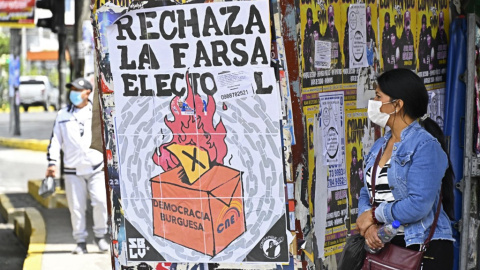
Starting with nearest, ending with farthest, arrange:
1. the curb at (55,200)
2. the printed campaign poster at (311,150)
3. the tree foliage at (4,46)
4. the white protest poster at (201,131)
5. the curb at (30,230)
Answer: the white protest poster at (201,131) < the printed campaign poster at (311,150) < the curb at (30,230) < the curb at (55,200) < the tree foliage at (4,46)

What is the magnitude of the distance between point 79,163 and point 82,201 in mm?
438

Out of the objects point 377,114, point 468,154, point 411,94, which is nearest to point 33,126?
point 468,154

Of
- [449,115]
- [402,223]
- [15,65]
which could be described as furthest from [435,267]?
[15,65]

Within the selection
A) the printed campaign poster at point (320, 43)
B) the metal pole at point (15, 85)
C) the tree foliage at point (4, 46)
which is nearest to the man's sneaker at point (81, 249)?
the printed campaign poster at point (320, 43)

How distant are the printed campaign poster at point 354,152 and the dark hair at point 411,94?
1.02 meters

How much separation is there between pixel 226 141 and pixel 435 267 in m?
1.23

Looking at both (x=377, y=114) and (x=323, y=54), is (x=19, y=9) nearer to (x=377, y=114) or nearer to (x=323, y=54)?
(x=323, y=54)

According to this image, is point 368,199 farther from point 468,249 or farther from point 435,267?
point 468,249

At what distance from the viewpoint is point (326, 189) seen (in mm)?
5152

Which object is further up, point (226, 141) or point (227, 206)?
point (226, 141)

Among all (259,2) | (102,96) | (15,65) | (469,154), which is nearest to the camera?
(259,2)

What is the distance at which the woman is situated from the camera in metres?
4.17

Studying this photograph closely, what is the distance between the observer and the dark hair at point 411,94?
170 inches

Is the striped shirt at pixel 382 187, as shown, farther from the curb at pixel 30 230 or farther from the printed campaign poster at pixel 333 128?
the curb at pixel 30 230
